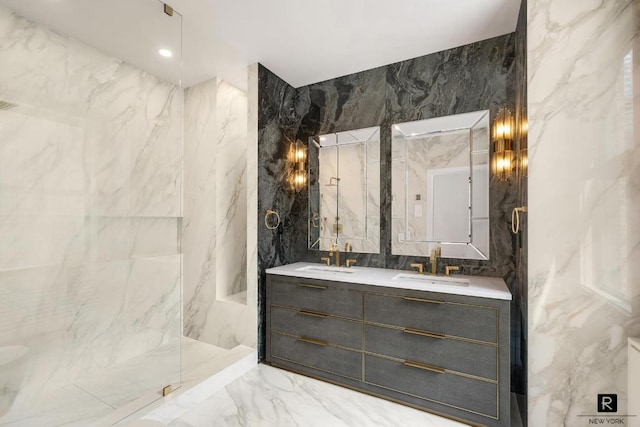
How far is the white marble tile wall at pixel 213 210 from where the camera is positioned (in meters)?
Answer: 2.99

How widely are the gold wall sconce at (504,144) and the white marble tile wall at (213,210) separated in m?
2.24

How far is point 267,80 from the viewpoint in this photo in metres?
2.69

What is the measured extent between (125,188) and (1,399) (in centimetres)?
120

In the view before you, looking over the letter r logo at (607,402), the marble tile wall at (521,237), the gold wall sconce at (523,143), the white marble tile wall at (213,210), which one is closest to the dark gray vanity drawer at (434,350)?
the marble tile wall at (521,237)

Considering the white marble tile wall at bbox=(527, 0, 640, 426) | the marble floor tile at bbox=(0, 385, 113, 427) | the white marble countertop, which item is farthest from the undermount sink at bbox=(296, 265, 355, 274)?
the marble floor tile at bbox=(0, 385, 113, 427)

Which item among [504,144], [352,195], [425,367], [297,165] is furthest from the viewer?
[297,165]

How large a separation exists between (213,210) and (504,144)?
2578mm

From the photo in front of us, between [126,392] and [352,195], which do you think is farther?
[352,195]

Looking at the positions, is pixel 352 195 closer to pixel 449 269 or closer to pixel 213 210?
pixel 449 269

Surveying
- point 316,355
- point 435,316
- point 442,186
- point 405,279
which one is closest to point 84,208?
point 316,355

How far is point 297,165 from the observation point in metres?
2.98

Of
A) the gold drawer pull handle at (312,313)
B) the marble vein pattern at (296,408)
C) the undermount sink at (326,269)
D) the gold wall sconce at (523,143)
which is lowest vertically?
the marble vein pattern at (296,408)

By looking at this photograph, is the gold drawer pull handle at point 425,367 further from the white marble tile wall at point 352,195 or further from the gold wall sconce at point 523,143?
the gold wall sconce at point 523,143

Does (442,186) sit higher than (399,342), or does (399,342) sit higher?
(442,186)
